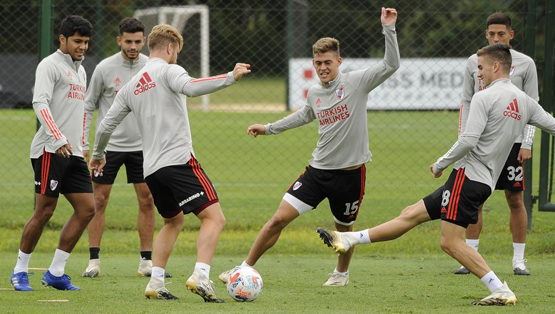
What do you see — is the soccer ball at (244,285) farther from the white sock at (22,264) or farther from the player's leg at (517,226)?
the player's leg at (517,226)

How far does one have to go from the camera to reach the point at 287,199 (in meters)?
7.57

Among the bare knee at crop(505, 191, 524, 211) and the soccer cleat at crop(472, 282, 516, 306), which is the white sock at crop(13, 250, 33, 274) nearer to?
the soccer cleat at crop(472, 282, 516, 306)

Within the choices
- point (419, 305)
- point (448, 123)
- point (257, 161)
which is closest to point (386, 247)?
point (419, 305)

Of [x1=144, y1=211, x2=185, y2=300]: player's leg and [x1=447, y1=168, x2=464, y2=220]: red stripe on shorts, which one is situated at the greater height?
[x1=447, y1=168, x2=464, y2=220]: red stripe on shorts

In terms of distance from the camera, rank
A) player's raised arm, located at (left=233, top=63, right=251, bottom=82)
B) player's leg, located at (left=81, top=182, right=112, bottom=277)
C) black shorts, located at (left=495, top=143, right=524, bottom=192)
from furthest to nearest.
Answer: player's leg, located at (left=81, top=182, right=112, bottom=277)
black shorts, located at (left=495, top=143, right=524, bottom=192)
player's raised arm, located at (left=233, top=63, right=251, bottom=82)

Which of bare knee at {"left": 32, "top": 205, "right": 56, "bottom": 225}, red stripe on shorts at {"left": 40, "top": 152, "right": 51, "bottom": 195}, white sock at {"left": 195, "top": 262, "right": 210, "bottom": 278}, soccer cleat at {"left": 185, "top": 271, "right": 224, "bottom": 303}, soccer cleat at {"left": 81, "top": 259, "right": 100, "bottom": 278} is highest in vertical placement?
red stripe on shorts at {"left": 40, "top": 152, "right": 51, "bottom": 195}

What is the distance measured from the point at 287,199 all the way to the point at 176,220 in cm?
101

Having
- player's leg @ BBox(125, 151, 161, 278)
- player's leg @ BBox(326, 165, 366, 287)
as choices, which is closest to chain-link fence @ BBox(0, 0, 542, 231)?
player's leg @ BBox(125, 151, 161, 278)

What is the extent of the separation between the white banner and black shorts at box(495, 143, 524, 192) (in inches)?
522

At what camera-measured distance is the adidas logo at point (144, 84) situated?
6633 millimetres

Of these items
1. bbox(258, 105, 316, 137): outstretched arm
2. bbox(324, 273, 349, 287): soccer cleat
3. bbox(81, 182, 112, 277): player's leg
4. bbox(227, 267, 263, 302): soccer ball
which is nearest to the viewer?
bbox(227, 267, 263, 302): soccer ball

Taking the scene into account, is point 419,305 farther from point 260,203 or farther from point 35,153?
point 260,203

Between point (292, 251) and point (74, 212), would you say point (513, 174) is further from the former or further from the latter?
point (74, 212)

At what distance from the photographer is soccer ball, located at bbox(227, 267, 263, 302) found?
21.5 feet
